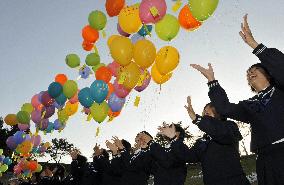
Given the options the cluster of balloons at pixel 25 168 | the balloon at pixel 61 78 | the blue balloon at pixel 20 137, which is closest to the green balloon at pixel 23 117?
the blue balloon at pixel 20 137

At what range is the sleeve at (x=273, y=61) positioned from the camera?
2.55 meters

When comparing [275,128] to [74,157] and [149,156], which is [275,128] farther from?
[74,157]

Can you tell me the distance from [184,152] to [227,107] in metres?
1.34

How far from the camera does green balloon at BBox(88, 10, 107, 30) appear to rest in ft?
21.9

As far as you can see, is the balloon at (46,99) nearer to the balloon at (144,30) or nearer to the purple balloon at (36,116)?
the purple balloon at (36,116)

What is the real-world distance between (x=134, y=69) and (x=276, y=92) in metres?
3.43

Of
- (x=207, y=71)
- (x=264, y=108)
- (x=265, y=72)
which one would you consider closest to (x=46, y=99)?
(x=207, y=71)

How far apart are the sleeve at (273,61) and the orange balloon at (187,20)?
9.12 feet

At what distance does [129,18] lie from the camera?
5.73 meters

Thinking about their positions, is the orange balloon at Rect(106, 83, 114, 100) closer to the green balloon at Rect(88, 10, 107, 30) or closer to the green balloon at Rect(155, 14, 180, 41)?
the green balloon at Rect(88, 10, 107, 30)

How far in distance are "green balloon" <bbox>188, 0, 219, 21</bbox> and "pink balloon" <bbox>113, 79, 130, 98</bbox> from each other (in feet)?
7.07

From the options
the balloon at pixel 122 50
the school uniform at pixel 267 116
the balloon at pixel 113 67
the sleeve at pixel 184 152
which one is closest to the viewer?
the school uniform at pixel 267 116

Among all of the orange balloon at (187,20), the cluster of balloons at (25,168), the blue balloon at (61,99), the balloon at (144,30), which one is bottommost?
the cluster of balloons at (25,168)

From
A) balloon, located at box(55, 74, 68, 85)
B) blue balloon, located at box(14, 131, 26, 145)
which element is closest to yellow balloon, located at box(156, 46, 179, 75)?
balloon, located at box(55, 74, 68, 85)
